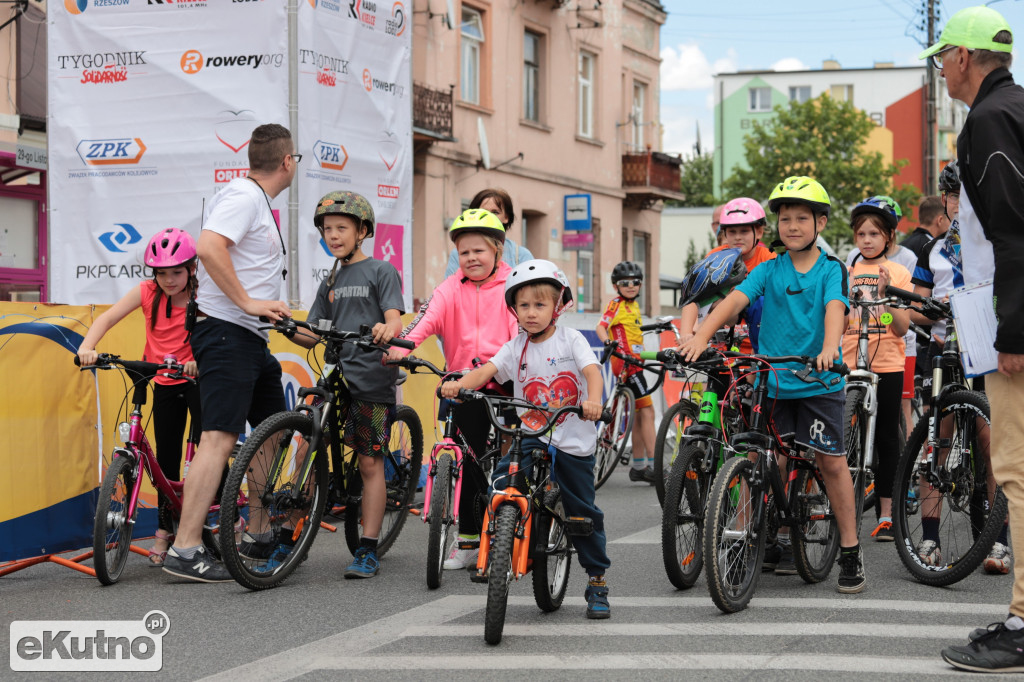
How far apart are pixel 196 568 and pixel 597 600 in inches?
83.1

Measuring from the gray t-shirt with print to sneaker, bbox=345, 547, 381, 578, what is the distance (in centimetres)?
80

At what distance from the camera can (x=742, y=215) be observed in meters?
7.40

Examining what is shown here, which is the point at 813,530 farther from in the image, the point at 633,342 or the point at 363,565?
the point at 633,342

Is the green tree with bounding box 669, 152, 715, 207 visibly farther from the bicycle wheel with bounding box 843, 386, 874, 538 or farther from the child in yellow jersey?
the bicycle wheel with bounding box 843, 386, 874, 538

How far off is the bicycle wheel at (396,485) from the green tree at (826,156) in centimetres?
4699

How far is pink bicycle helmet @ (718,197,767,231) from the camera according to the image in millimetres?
7383

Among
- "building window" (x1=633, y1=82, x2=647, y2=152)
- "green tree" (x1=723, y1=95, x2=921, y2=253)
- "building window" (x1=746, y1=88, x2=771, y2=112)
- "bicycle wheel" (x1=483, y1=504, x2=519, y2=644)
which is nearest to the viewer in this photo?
"bicycle wheel" (x1=483, y1=504, x2=519, y2=644)

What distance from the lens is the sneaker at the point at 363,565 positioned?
664cm

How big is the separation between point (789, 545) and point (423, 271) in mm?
18765

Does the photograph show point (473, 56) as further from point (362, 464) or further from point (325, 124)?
point (362, 464)

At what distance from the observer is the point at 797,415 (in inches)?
245

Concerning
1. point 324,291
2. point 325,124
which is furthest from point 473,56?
point 324,291

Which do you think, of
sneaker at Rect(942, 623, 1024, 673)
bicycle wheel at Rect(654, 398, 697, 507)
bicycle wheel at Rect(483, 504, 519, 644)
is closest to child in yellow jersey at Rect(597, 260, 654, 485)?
bicycle wheel at Rect(654, 398, 697, 507)

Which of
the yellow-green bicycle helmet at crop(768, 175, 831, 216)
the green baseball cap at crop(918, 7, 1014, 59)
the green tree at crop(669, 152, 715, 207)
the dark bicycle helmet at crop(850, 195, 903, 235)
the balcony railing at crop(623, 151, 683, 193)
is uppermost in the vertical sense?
the green tree at crop(669, 152, 715, 207)
